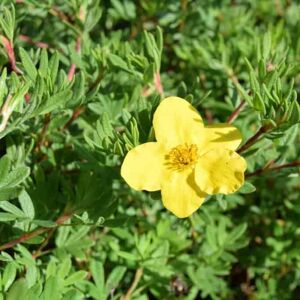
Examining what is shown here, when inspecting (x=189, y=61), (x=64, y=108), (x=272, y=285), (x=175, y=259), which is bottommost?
(x=272, y=285)

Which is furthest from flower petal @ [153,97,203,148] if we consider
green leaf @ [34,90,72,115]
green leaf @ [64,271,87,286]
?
green leaf @ [64,271,87,286]

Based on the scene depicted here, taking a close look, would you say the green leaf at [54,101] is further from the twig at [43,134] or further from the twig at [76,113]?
the twig at [76,113]

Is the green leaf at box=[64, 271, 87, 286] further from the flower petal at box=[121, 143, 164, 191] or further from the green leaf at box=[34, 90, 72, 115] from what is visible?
the green leaf at box=[34, 90, 72, 115]

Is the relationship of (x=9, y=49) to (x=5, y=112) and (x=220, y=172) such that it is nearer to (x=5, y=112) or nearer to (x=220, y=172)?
(x=5, y=112)

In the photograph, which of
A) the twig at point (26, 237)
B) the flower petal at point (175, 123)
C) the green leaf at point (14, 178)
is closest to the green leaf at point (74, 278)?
the twig at point (26, 237)

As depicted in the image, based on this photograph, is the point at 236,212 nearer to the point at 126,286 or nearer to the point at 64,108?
the point at 126,286

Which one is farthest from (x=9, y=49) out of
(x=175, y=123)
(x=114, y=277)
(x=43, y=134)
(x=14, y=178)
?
(x=114, y=277)

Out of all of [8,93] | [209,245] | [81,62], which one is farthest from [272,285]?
[8,93]
